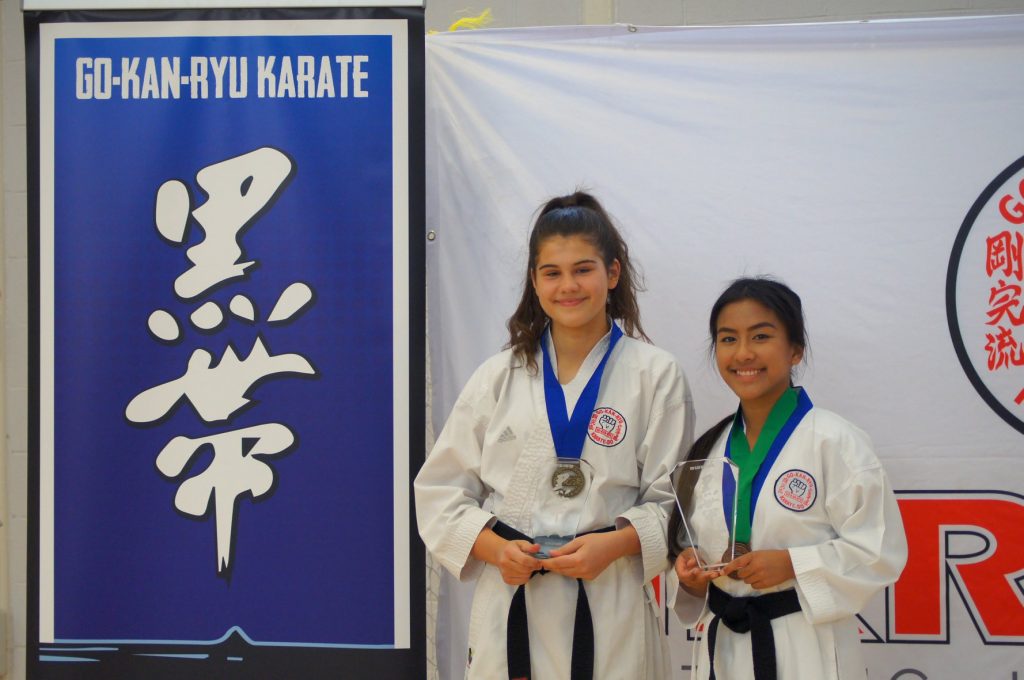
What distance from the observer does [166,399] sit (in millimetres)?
2762

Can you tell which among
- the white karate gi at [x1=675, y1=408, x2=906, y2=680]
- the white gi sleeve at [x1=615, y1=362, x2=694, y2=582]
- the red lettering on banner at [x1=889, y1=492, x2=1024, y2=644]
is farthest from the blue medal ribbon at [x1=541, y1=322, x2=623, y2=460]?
the red lettering on banner at [x1=889, y1=492, x2=1024, y2=644]

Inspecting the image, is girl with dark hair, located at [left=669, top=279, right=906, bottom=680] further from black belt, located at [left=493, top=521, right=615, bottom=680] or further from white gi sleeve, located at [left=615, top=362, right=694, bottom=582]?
black belt, located at [left=493, top=521, right=615, bottom=680]

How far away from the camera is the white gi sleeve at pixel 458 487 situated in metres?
2.19

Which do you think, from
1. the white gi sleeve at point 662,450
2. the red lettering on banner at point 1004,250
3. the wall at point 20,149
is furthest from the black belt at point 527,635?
the wall at point 20,149

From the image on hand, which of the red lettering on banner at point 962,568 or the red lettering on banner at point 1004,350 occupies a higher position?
the red lettering on banner at point 1004,350

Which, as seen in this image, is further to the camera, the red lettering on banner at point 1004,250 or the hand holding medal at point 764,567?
the red lettering on banner at point 1004,250

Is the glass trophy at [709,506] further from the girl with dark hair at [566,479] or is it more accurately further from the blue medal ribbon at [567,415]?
the blue medal ribbon at [567,415]

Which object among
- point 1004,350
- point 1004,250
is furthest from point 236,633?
point 1004,250

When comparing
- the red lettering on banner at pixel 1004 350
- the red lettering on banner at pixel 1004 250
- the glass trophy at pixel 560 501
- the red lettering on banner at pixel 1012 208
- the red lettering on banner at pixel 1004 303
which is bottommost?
the glass trophy at pixel 560 501

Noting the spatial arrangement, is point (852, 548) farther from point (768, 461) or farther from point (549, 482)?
point (549, 482)

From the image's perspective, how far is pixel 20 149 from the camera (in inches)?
142

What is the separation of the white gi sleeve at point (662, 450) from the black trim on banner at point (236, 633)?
79cm

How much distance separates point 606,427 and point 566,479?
0.16 m

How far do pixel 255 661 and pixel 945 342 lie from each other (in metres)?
2.17
